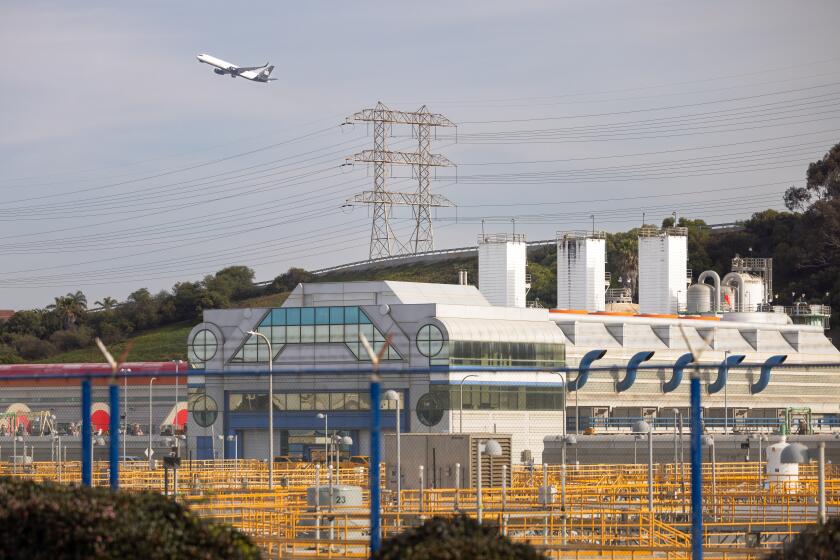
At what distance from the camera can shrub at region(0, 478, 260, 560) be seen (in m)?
13.1

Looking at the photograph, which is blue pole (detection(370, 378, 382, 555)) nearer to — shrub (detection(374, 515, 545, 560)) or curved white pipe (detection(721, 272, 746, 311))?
shrub (detection(374, 515, 545, 560))

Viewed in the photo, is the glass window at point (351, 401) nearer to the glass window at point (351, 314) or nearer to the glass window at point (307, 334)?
the glass window at point (351, 314)

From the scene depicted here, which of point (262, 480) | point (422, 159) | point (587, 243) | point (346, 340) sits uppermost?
point (422, 159)

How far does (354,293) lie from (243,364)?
1027 centimetres

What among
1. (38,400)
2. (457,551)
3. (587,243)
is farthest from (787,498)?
(587,243)

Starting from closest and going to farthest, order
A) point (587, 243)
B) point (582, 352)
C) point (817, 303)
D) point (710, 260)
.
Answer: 1. point (582, 352)
2. point (587, 243)
3. point (817, 303)
4. point (710, 260)

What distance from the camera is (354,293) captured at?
280 feet

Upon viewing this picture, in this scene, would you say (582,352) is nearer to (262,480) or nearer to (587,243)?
(587,243)

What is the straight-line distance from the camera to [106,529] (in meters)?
13.1

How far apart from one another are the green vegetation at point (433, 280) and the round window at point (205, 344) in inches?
2319

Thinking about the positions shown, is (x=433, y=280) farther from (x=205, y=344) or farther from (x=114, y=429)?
(x=114, y=429)

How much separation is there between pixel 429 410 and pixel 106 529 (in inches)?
2306

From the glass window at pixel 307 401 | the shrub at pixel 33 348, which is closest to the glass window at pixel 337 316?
the glass window at pixel 307 401

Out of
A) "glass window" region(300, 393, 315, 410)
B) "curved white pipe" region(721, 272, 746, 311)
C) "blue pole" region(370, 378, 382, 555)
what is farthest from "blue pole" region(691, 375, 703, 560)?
"curved white pipe" region(721, 272, 746, 311)
